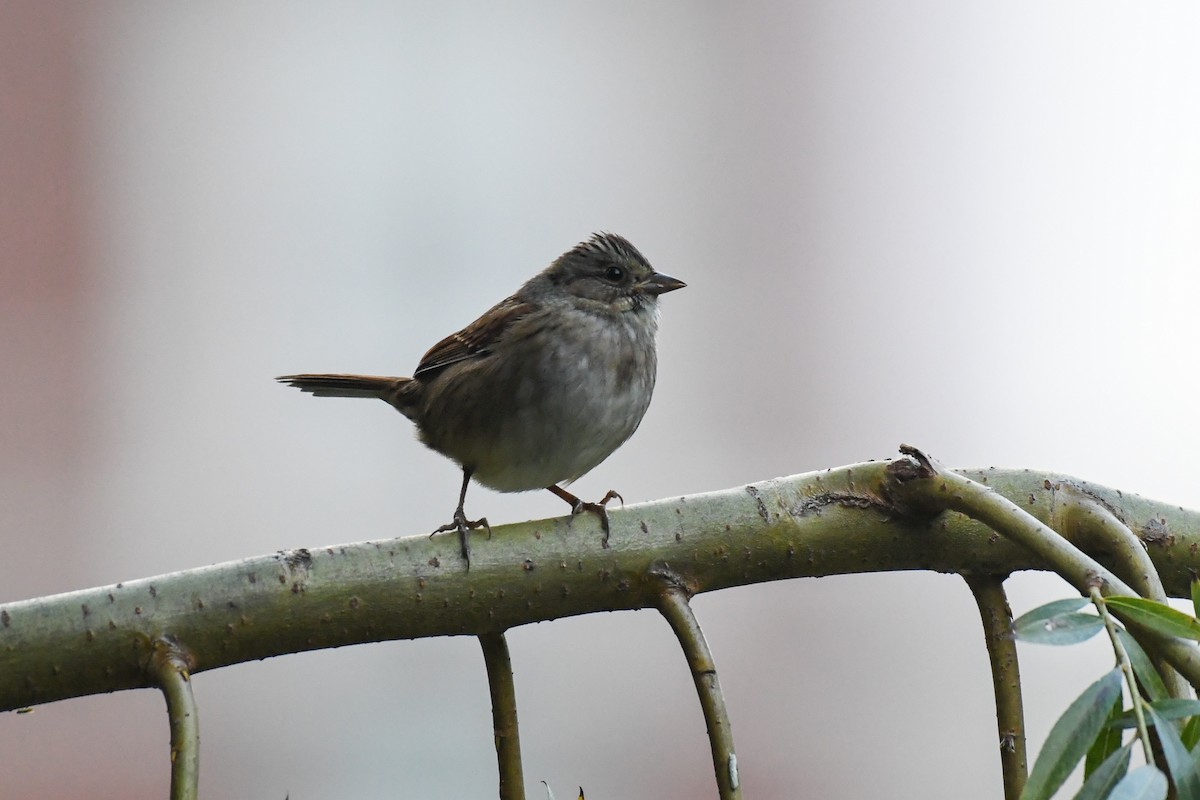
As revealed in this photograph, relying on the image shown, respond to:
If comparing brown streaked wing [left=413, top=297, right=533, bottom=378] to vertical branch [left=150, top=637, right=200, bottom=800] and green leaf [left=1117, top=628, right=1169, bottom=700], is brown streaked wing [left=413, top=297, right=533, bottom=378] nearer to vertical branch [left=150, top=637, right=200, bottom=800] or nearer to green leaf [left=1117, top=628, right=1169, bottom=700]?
vertical branch [left=150, top=637, right=200, bottom=800]

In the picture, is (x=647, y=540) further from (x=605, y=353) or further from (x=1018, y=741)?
(x=605, y=353)

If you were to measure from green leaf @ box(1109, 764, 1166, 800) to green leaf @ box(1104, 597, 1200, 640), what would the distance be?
0.14 metres

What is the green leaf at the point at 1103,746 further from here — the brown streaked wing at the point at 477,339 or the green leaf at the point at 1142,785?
the brown streaked wing at the point at 477,339

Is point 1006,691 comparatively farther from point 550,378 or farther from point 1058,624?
point 550,378

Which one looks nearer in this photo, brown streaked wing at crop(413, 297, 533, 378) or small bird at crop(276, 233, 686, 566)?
small bird at crop(276, 233, 686, 566)

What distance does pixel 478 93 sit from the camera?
295 inches

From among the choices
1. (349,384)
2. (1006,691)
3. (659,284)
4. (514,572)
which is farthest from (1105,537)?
(349,384)

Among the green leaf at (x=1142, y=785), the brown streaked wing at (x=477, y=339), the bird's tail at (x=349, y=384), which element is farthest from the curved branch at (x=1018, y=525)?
the bird's tail at (x=349, y=384)

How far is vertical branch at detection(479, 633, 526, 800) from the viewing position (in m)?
1.53

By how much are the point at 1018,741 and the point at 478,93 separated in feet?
21.4

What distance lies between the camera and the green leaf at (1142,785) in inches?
40.8

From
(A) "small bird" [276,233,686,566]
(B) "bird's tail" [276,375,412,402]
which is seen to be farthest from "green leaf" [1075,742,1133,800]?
(B) "bird's tail" [276,375,412,402]

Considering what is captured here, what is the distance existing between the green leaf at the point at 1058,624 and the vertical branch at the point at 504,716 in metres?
0.66

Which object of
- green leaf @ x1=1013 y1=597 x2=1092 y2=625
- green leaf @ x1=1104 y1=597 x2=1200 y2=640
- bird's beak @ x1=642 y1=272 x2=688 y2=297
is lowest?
green leaf @ x1=1104 y1=597 x2=1200 y2=640
